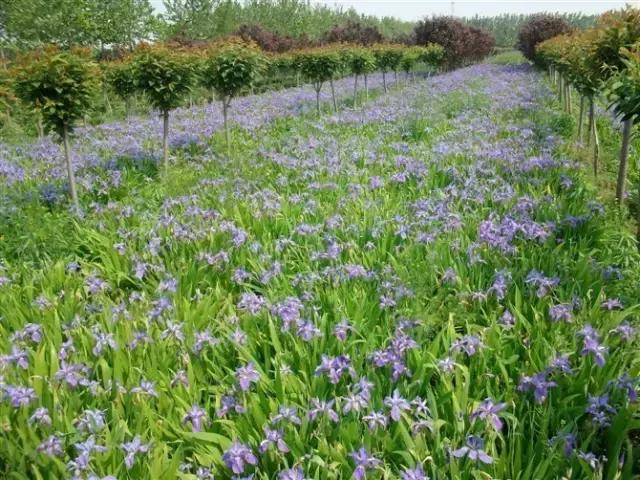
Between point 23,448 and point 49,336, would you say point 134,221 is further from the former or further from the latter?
point 23,448

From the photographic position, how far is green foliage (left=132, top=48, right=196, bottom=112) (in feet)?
26.7

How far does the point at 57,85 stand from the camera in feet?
20.8

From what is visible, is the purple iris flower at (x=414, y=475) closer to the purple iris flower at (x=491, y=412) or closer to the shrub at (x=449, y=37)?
the purple iris flower at (x=491, y=412)

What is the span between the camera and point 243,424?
2.44 m

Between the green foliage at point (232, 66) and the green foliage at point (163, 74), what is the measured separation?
1.44m

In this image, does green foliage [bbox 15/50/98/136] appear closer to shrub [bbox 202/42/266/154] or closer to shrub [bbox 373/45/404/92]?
shrub [bbox 202/42/266/154]

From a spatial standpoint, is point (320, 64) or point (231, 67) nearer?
point (231, 67)

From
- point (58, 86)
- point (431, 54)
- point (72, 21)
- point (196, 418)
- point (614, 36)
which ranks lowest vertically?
point (196, 418)

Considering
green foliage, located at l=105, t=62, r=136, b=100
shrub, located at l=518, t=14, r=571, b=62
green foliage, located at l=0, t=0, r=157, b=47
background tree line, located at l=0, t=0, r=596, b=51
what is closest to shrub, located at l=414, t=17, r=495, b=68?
background tree line, located at l=0, t=0, r=596, b=51

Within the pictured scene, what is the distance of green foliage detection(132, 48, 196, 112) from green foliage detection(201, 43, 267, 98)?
1439mm

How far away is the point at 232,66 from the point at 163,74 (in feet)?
6.63

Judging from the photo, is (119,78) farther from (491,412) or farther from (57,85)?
(491,412)

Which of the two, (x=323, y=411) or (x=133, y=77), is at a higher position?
(x=133, y=77)

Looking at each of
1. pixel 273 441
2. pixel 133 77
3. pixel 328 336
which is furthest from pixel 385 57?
pixel 273 441
